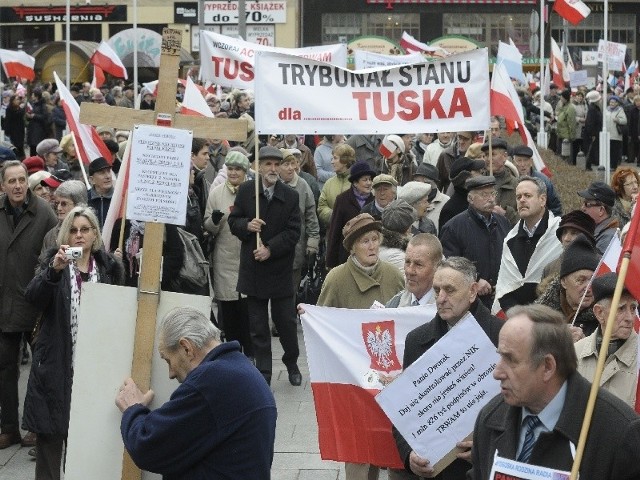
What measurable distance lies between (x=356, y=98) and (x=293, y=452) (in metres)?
2.87

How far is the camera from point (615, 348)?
539cm

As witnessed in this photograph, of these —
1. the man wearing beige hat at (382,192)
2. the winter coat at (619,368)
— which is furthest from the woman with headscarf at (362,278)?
the man wearing beige hat at (382,192)

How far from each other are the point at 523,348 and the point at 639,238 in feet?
2.71

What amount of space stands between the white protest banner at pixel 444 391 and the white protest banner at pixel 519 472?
1.51 m

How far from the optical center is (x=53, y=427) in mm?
7258

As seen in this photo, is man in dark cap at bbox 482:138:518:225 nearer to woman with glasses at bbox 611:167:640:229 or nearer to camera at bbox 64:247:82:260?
woman with glasses at bbox 611:167:640:229

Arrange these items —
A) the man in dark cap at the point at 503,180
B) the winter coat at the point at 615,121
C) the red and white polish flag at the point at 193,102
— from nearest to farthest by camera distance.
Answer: the man in dark cap at the point at 503,180 < the red and white polish flag at the point at 193,102 < the winter coat at the point at 615,121

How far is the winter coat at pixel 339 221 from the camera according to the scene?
11016mm

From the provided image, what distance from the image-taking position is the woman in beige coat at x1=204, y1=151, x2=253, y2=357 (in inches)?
432

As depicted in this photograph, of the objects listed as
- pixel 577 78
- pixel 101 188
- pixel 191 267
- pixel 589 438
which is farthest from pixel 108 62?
pixel 589 438

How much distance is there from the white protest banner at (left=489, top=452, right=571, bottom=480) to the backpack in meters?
5.72

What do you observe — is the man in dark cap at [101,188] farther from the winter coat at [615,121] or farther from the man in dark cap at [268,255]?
the winter coat at [615,121]

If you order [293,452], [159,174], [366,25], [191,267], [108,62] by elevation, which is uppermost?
[366,25]

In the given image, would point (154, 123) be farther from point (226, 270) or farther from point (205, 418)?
point (226, 270)
